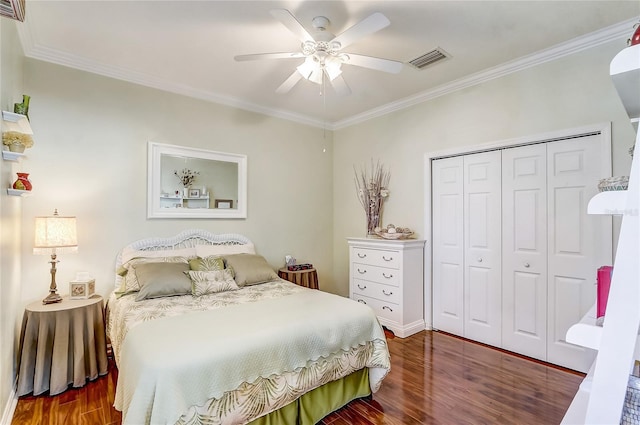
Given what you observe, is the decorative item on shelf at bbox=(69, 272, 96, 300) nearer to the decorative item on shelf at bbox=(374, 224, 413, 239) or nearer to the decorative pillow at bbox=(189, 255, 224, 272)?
the decorative pillow at bbox=(189, 255, 224, 272)

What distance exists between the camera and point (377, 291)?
364 cm

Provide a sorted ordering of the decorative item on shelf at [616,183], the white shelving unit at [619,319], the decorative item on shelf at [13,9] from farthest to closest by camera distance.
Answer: the decorative item on shelf at [13,9] → the decorative item on shelf at [616,183] → the white shelving unit at [619,319]

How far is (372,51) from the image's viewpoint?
2.70 metres

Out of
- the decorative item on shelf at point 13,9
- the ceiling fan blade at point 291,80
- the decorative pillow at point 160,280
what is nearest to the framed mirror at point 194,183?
the decorative pillow at point 160,280

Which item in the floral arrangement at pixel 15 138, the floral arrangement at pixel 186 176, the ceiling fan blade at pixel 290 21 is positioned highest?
the ceiling fan blade at pixel 290 21

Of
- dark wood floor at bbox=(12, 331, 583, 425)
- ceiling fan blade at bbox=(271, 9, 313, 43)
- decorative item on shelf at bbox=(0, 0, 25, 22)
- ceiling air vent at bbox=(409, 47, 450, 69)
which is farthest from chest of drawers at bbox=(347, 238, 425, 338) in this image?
decorative item on shelf at bbox=(0, 0, 25, 22)

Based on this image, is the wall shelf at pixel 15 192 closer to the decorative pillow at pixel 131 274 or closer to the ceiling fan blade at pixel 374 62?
the decorative pillow at pixel 131 274

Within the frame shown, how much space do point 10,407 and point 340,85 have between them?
3.18m

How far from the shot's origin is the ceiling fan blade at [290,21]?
178cm

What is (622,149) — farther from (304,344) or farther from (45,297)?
(45,297)

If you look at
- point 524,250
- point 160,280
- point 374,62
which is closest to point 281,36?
point 374,62

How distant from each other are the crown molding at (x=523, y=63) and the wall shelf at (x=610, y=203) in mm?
2603

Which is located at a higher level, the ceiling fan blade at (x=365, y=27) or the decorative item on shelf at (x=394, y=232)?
the ceiling fan blade at (x=365, y=27)

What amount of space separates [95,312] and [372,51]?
3111mm
